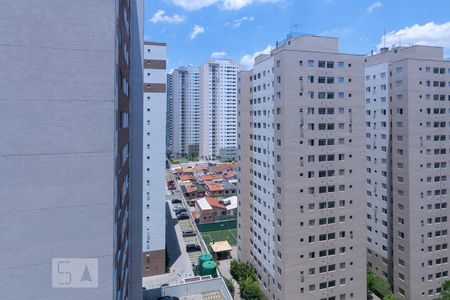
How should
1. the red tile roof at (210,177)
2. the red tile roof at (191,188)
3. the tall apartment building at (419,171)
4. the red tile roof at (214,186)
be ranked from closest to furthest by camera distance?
the tall apartment building at (419,171)
the red tile roof at (214,186)
the red tile roof at (191,188)
the red tile roof at (210,177)

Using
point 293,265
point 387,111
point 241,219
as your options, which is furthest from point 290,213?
point 387,111

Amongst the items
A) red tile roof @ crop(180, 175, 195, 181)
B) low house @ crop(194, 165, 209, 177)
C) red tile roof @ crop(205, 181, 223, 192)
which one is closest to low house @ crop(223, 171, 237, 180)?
low house @ crop(194, 165, 209, 177)

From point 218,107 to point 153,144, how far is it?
74174 millimetres

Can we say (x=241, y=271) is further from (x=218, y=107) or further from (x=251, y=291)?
(x=218, y=107)

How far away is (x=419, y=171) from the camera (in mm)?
33219

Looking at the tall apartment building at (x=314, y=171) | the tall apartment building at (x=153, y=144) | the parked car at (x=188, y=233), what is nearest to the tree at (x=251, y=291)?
the tall apartment building at (x=314, y=171)

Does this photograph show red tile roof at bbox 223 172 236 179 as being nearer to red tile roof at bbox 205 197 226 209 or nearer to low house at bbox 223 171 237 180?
low house at bbox 223 171 237 180

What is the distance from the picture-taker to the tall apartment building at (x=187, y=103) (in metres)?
110
